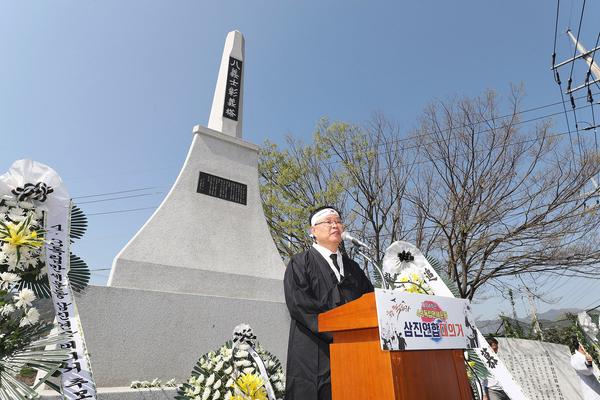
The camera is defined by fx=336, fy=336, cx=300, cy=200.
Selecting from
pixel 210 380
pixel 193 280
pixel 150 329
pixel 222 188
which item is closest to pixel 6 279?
pixel 210 380

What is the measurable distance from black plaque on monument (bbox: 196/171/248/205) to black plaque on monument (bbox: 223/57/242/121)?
1.65m

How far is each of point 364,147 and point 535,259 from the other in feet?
19.5

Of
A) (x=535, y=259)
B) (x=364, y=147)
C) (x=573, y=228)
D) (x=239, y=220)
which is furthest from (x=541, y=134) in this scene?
(x=239, y=220)

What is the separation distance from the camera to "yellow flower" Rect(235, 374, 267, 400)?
2250 millimetres

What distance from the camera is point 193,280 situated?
14.0ft

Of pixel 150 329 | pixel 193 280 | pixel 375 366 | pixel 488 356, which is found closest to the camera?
pixel 375 366

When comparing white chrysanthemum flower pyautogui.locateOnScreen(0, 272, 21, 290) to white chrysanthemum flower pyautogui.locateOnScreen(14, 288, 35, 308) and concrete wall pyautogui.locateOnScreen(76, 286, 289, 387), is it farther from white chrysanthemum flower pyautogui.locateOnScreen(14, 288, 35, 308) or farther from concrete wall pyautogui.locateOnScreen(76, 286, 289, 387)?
concrete wall pyautogui.locateOnScreen(76, 286, 289, 387)

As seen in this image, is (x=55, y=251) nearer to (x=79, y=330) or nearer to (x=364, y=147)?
(x=79, y=330)

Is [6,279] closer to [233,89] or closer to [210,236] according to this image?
[210,236]

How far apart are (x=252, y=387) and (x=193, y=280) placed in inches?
88.7

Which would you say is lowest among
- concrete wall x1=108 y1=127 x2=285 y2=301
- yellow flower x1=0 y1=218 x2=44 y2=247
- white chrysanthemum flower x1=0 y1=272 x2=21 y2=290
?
white chrysanthemum flower x1=0 y1=272 x2=21 y2=290

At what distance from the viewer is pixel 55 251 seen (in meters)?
Answer: 2.19

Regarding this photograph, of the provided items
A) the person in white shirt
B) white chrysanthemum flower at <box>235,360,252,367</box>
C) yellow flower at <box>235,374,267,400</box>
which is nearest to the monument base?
white chrysanthemum flower at <box>235,360,252,367</box>

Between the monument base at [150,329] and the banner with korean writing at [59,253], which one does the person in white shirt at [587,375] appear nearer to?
the monument base at [150,329]
